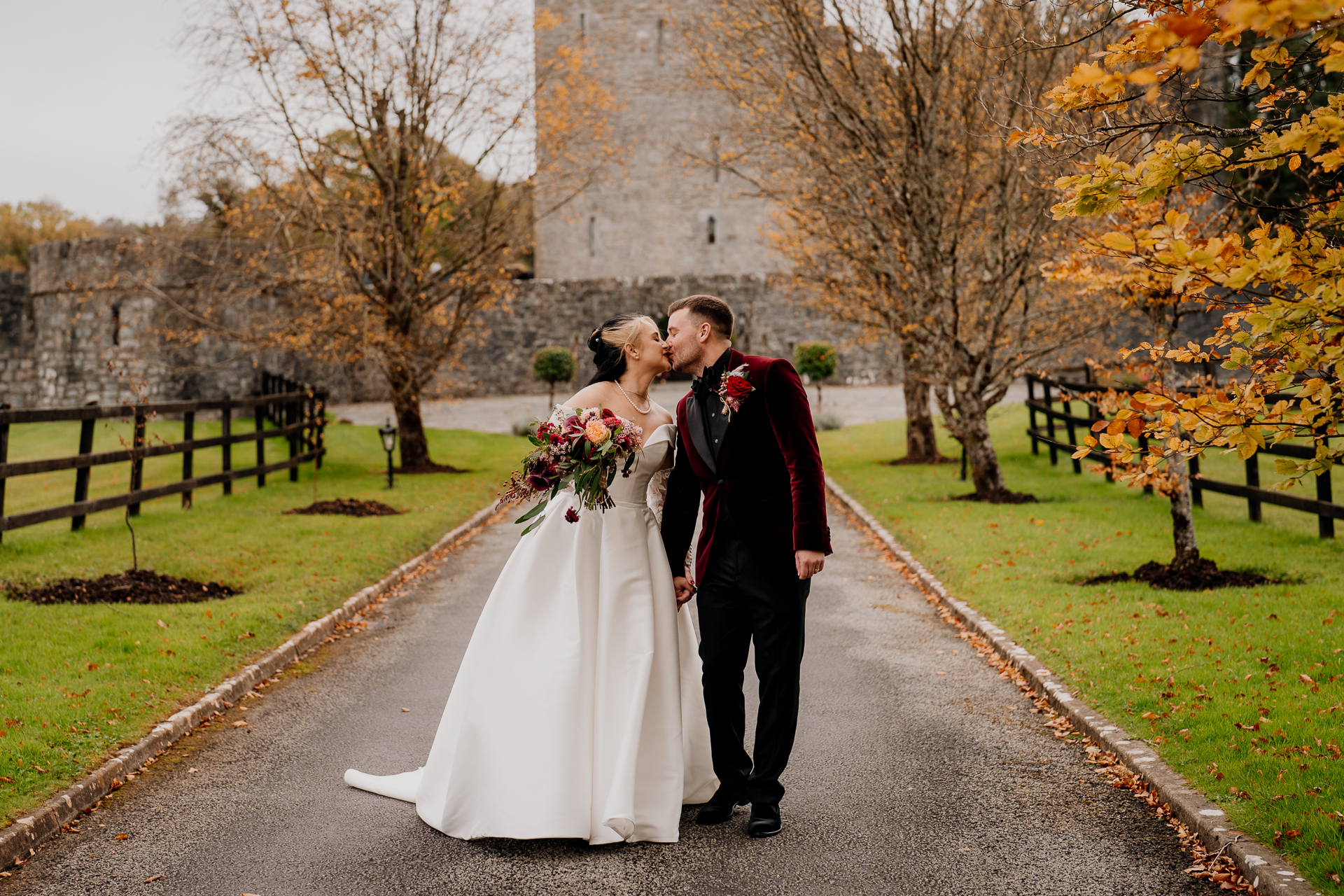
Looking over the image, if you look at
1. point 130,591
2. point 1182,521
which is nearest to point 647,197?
point 1182,521

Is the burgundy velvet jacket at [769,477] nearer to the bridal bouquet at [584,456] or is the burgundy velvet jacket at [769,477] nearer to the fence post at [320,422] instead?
the bridal bouquet at [584,456]

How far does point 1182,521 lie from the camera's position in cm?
838

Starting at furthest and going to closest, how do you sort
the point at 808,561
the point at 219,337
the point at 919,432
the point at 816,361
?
the point at 816,361
the point at 219,337
the point at 919,432
the point at 808,561

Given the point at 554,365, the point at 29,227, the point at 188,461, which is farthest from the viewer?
the point at 29,227

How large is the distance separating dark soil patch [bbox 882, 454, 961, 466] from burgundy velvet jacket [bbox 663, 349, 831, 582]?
1399 centimetres

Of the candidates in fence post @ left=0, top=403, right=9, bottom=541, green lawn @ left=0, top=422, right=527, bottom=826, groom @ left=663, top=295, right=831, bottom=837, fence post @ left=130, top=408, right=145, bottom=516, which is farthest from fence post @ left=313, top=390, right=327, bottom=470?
groom @ left=663, top=295, right=831, bottom=837

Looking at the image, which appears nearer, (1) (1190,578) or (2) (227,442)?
(1) (1190,578)

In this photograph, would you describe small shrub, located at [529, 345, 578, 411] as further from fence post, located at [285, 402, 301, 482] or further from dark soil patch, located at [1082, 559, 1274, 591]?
dark soil patch, located at [1082, 559, 1274, 591]

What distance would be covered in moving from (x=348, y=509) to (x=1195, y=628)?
31.7 feet

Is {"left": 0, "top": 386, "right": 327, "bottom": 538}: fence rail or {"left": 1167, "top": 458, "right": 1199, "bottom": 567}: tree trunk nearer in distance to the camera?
{"left": 1167, "top": 458, "right": 1199, "bottom": 567}: tree trunk

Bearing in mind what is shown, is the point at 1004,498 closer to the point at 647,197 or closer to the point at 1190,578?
the point at 1190,578

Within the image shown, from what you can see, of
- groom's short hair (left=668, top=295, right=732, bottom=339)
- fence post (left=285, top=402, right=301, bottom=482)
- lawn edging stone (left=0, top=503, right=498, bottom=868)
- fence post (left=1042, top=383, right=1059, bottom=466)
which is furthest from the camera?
fence post (left=285, top=402, right=301, bottom=482)

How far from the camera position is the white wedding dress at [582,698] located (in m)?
3.99

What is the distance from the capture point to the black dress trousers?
4.14 metres
